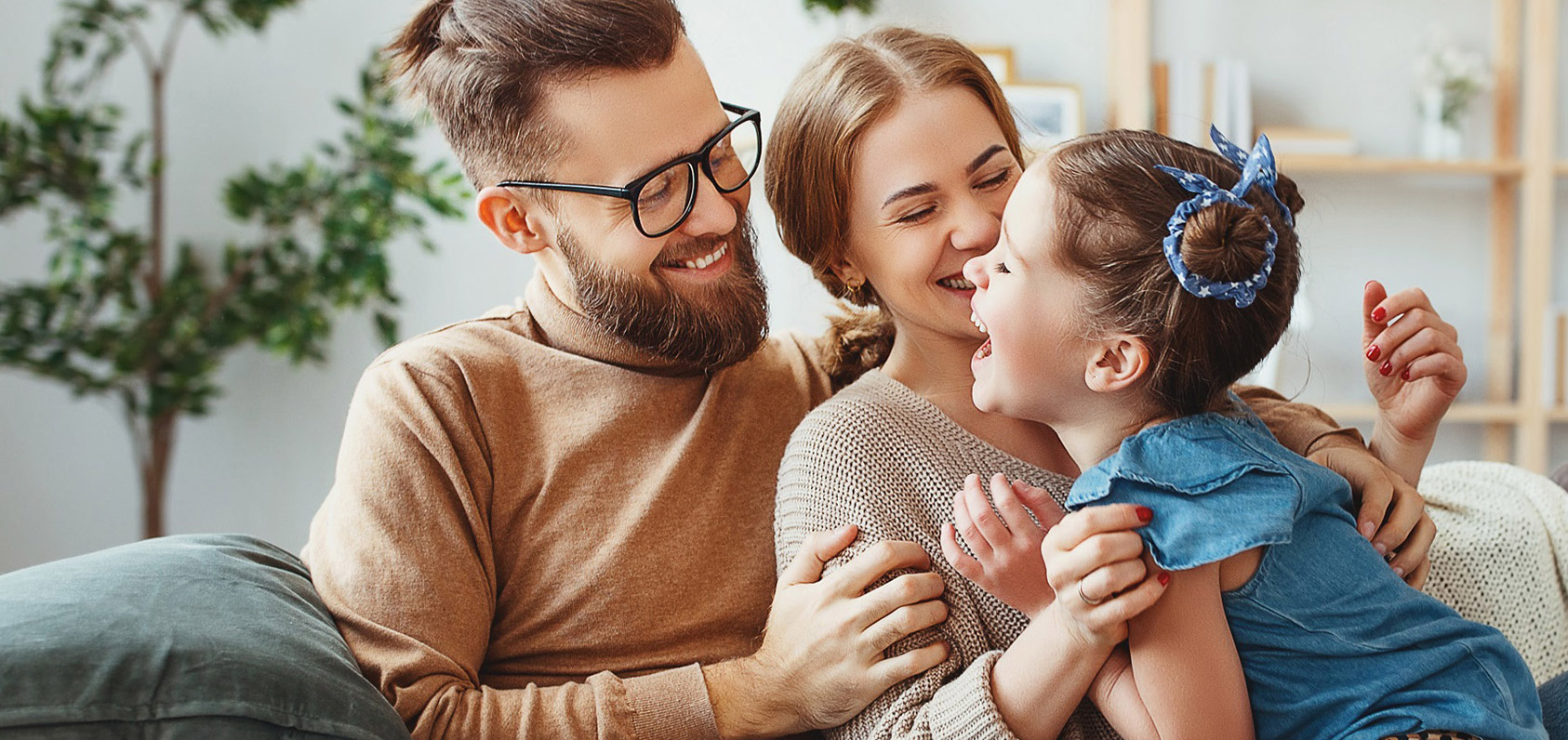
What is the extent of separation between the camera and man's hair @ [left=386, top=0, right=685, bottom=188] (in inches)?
55.7

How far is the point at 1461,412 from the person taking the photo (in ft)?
12.8

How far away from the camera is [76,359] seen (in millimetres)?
3199

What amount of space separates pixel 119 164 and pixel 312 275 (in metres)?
0.55

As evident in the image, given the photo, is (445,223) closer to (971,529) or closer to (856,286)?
(856,286)

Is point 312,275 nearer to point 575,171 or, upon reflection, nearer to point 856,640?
point 575,171

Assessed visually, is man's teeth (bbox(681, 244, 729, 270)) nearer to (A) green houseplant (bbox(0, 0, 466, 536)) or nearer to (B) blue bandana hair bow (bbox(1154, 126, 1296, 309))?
(B) blue bandana hair bow (bbox(1154, 126, 1296, 309))

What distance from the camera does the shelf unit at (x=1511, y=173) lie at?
12.5ft

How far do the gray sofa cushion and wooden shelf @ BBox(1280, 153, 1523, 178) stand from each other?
11.1 ft

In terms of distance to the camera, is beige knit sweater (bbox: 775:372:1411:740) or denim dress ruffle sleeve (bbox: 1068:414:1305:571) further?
beige knit sweater (bbox: 775:372:1411:740)

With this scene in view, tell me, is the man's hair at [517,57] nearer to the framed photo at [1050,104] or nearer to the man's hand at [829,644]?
the man's hand at [829,644]

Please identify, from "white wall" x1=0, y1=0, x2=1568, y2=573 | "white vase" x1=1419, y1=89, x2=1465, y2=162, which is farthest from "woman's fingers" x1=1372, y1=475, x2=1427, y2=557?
"white vase" x1=1419, y1=89, x2=1465, y2=162

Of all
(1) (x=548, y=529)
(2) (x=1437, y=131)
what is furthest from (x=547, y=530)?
(2) (x=1437, y=131)

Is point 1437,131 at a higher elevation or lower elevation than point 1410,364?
lower

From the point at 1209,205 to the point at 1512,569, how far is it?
785 mm
